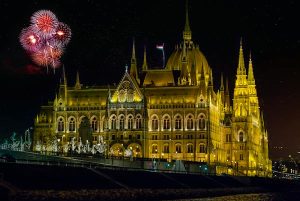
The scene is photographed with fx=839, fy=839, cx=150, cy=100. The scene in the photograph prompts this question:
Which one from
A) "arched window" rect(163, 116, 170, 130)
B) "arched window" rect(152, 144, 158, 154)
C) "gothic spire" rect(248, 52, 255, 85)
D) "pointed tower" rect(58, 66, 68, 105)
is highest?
"gothic spire" rect(248, 52, 255, 85)

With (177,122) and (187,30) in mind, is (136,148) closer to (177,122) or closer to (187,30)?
(177,122)

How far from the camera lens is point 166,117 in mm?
162625

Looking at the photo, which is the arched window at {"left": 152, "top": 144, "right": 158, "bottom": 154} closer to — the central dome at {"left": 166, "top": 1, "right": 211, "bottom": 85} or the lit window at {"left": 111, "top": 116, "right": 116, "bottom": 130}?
the lit window at {"left": 111, "top": 116, "right": 116, "bottom": 130}

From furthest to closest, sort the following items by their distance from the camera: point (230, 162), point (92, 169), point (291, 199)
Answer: point (230, 162) → point (291, 199) → point (92, 169)

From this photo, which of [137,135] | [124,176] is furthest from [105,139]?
[124,176]

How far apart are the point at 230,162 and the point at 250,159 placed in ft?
14.4

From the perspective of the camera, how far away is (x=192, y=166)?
139500mm

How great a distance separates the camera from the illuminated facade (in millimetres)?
161250

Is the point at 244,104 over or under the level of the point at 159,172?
over


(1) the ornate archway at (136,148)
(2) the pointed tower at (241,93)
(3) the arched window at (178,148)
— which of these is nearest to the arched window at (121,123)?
(1) the ornate archway at (136,148)

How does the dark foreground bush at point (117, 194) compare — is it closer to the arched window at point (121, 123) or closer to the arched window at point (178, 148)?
the arched window at point (178, 148)

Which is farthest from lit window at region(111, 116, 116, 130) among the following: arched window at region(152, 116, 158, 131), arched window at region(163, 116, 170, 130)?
arched window at region(163, 116, 170, 130)

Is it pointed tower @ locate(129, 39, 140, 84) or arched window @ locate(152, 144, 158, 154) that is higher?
pointed tower @ locate(129, 39, 140, 84)

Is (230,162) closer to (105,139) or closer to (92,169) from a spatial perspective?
(105,139)
